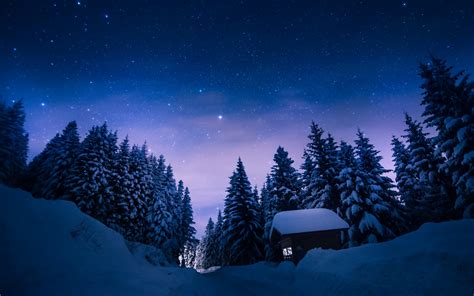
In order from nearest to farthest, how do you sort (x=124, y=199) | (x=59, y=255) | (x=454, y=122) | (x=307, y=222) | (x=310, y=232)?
(x=59, y=255)
(x=454, y=122)
(x=310, y=232)
(x=307, y=222)
(x=124, y=199)

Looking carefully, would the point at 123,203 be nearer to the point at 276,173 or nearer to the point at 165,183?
the point at 165,183

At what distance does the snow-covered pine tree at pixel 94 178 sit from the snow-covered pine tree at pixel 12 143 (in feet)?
29.8

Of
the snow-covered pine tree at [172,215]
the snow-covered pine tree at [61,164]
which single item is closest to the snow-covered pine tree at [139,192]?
the snow-covered pine tree at [172,215]

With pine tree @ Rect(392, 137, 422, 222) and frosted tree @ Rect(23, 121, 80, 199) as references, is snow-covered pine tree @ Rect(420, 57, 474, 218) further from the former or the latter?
frosted tree @ Rect(23, 121, 80, 199)

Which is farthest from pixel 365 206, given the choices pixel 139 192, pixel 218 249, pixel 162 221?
pixel 218 249

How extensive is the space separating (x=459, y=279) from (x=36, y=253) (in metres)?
9.93

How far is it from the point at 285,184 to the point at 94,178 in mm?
24231

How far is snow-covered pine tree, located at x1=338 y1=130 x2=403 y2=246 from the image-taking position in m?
20.9

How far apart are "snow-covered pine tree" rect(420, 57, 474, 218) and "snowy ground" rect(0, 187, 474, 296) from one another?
11026 mm

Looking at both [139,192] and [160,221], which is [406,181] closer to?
[160,221]

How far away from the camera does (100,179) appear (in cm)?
2934

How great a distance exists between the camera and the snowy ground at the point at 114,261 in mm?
5266

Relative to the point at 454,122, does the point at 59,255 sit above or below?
below

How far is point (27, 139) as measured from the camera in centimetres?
4094
